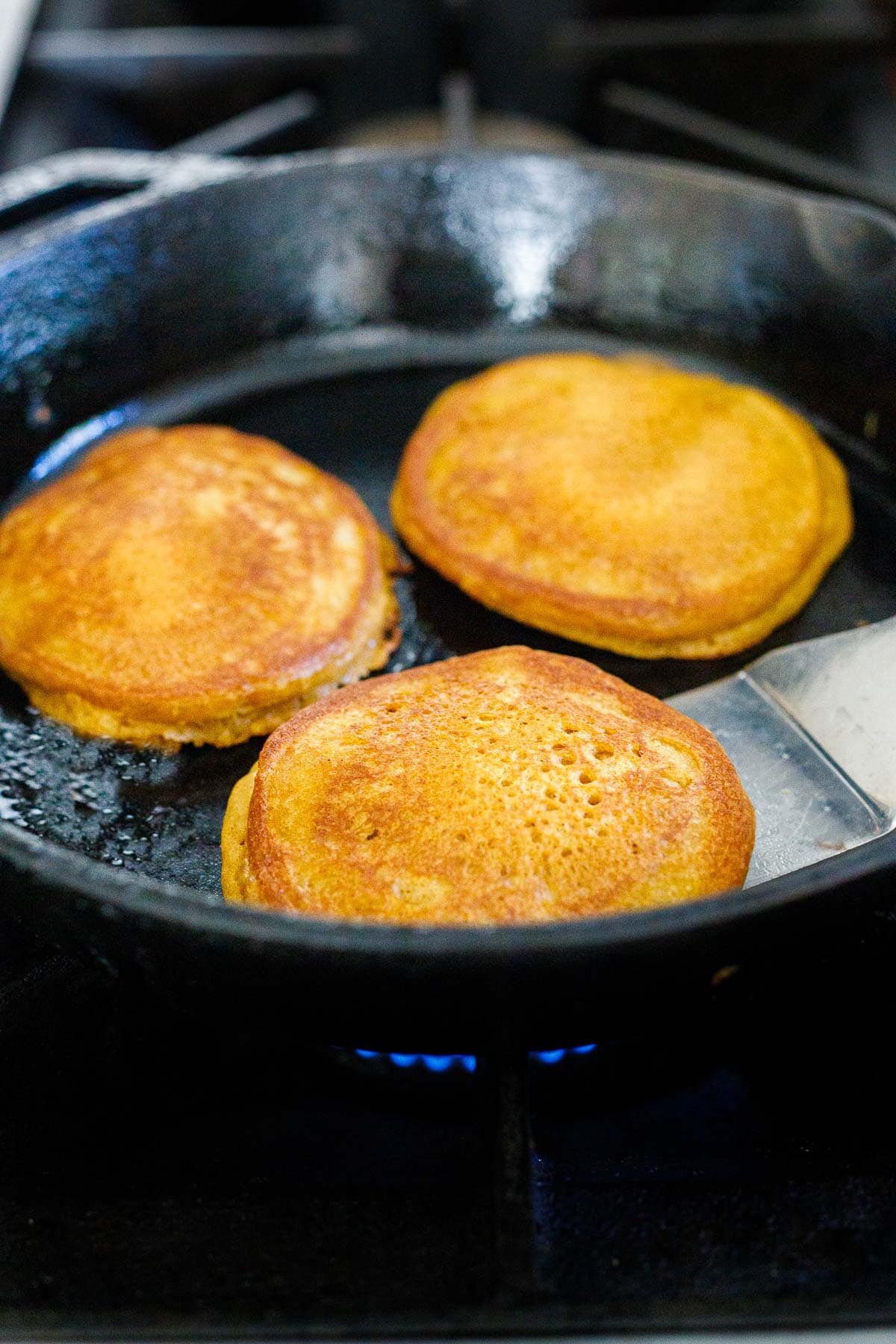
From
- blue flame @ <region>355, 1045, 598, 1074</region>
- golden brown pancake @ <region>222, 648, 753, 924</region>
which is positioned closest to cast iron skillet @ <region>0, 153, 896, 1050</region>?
golden brown pancake @ <region>222, 648, 753, 924</region>

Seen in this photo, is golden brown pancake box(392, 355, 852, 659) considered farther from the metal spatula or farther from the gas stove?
the gas stove

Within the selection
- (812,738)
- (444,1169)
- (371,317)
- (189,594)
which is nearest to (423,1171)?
(444,1169)

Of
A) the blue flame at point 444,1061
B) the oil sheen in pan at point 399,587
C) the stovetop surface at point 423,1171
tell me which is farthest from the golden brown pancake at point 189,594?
the blue flame at point 444,1061

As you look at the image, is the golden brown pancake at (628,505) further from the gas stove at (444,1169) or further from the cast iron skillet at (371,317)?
the gas stove at (444,1169)

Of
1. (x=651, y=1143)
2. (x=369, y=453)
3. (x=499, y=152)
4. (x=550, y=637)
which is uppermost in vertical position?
(x=499, y=152)

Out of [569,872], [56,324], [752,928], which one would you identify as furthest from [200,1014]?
[56,324]

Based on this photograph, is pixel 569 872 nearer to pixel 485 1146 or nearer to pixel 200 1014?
pixel 485 1146

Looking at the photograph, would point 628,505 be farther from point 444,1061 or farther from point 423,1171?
point 423,1171
